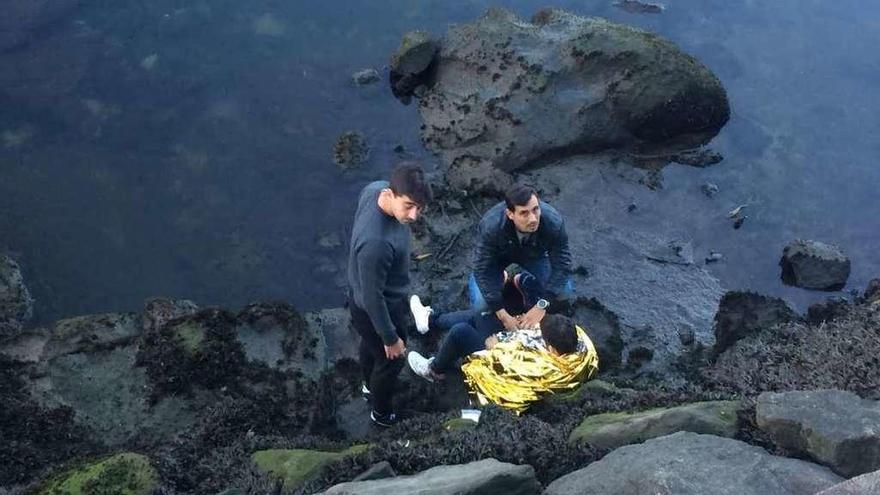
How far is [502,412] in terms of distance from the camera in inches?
248

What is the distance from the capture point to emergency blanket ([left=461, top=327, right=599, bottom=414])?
635 centimetres

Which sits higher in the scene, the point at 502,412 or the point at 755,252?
the point at 502,412

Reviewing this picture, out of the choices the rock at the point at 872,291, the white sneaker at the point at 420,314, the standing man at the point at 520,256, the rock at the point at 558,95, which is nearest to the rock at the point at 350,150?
the rock at the point at 558,95

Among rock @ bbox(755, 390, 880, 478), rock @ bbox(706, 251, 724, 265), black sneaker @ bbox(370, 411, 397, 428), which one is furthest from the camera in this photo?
rock @ bbox(706, 251, 724, 265)

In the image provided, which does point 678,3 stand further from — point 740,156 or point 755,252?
point 755,252

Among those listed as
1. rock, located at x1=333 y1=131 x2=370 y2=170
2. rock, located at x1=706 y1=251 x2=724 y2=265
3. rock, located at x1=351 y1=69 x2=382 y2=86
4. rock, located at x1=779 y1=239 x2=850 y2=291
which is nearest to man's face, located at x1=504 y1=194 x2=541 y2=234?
rock, located at x1=706 y1=251 x2=724 y2=265

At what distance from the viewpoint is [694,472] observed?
494cm

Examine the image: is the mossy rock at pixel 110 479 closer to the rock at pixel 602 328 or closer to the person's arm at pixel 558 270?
the person's arm at pixel 558 270

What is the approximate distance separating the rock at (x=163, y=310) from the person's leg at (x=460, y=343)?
2463 mm

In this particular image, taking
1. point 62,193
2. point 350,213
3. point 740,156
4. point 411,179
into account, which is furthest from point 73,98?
point 740,156

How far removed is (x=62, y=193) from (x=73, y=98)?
1.69 metres

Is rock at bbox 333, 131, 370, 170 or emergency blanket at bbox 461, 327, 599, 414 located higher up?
emergency blanket at bbox 461, 327, 599, 414

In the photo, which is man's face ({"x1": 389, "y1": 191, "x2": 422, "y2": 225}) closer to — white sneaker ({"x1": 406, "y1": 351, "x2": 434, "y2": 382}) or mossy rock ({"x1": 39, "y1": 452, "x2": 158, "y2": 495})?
white sneaker ({"x1": 406, "y1": 351, "x2": 434, "y2": 382})

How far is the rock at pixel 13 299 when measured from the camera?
835cm
